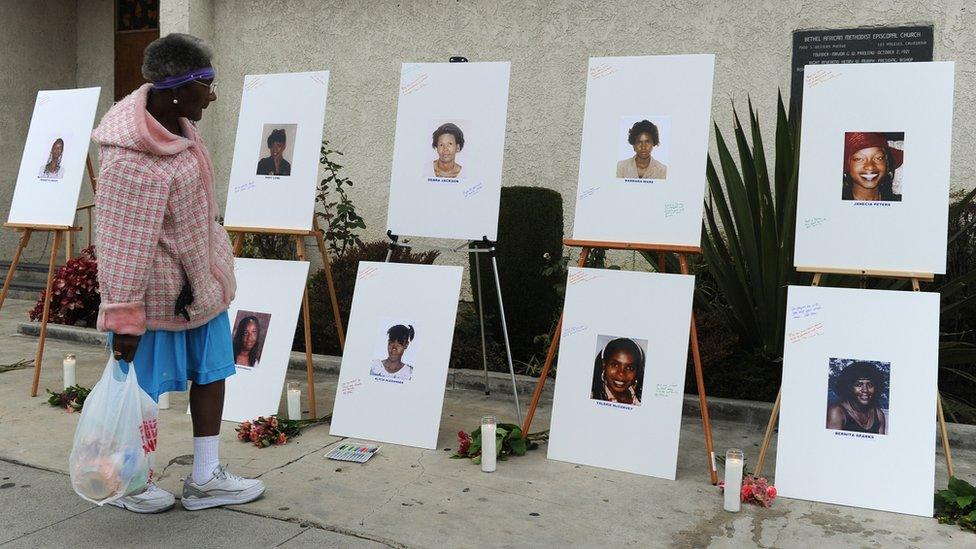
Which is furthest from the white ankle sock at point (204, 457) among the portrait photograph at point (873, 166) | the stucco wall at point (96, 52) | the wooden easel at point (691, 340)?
the stucco wall at point (96, 52)

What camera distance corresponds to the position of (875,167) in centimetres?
381

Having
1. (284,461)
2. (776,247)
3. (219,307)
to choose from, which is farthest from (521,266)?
(219,307)

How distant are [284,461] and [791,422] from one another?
2406 millimetres

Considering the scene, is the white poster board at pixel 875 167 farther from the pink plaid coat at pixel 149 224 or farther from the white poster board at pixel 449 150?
the pink plaid coat at pixel 149 224

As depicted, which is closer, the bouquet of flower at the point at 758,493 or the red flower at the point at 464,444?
the bouquet of flower at the point at 758,493

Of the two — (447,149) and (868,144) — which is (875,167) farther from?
(447,149)

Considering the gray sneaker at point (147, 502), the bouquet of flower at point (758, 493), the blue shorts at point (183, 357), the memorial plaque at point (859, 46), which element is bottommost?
the gray sneaker at point (147, 502)

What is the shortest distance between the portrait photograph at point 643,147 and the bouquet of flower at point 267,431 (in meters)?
2.20

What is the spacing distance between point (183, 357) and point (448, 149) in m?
1.93

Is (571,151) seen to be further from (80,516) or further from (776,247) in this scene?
(80,516)

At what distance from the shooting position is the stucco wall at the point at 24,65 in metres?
10.1

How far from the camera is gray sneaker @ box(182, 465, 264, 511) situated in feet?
11.3

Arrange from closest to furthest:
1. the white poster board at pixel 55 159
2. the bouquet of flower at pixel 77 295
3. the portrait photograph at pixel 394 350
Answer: the portrait photograph at pixel 394 350 < the white poster board at pixel 55 159 < the bouquet of flower at pixel 77 295

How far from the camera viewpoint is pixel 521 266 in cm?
609
